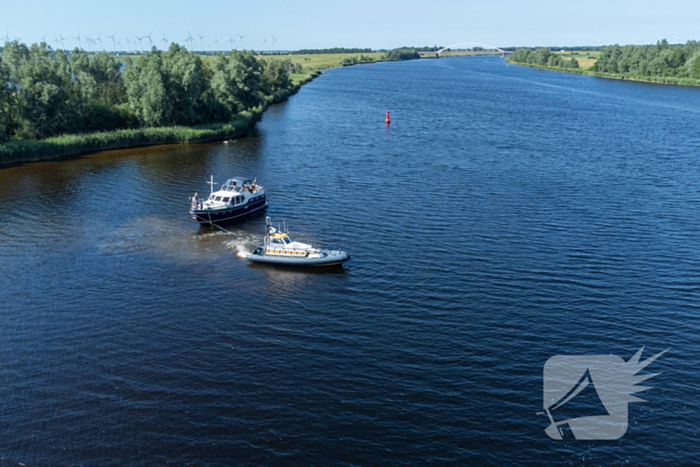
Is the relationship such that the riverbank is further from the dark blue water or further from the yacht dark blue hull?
the yacht dark blue hull

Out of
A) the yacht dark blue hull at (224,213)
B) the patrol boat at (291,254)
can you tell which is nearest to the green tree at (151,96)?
the yacht dark blue hull at (224,213)

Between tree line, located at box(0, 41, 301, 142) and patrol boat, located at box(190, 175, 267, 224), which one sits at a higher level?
tree line, located at box(0, 41, 301, 142)

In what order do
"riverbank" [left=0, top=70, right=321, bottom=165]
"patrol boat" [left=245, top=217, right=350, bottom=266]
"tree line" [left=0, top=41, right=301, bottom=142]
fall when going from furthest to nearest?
"tree line" [left=0, top=41, right=301, bottom=142], "riverbank" [left=0, top=70, right=321, bottom=165], "patrol boat" [left=245, top=217, right=350, bottom=266]

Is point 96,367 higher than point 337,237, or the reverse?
point 337,237

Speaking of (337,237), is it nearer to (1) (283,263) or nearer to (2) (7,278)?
(1) (283,263)

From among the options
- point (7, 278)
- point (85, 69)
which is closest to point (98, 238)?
point (7, 278)

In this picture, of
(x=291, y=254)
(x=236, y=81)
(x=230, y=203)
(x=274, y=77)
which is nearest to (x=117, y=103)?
(x=236, y=81)

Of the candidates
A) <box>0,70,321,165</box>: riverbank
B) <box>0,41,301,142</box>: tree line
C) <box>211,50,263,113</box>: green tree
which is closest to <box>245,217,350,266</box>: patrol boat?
<box>0,70,321,165</box>: riverbank

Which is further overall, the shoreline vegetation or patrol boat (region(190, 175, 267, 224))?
the shoreline vegetation
